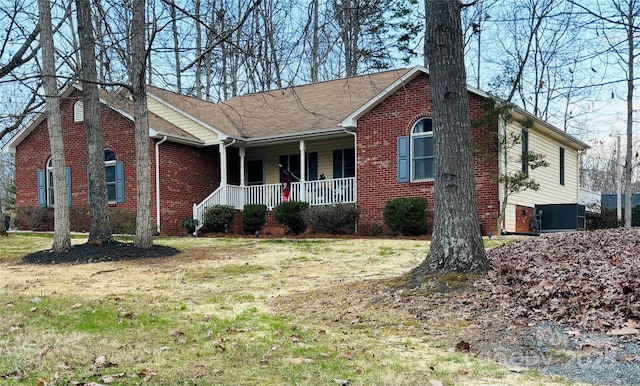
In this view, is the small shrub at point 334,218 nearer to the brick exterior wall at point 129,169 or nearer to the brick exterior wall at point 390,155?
the brick exterior wall at point 390,155

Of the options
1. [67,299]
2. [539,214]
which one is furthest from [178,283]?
[539,214]

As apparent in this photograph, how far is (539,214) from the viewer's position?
691 inches

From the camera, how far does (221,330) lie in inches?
210

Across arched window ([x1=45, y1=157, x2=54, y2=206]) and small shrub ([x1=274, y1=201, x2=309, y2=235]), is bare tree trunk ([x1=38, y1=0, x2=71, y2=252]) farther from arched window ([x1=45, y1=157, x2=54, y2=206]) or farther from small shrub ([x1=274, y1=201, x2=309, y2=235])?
arched window ([x1=45, y1=157, x2=54, y2=206])

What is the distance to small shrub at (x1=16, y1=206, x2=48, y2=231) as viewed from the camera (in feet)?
66.5

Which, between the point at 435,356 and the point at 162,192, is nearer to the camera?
the point at 435,356

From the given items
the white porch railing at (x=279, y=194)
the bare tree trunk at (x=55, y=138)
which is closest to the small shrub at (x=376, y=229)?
the white porch railing at (x=279, y=194)

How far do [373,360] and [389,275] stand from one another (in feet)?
12.6

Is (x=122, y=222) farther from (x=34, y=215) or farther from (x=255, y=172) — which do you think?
(x=255, y=172)

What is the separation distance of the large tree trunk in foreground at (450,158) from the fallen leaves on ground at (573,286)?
0.45 m

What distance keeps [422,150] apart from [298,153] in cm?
544

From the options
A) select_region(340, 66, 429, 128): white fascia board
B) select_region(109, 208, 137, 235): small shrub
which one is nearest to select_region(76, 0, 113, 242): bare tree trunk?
select_region(109, 208, 137, 235): small shrub

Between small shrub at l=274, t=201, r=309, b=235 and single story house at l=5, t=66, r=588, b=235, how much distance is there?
2.73ft

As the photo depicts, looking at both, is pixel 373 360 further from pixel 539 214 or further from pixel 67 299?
pixel 539 214
